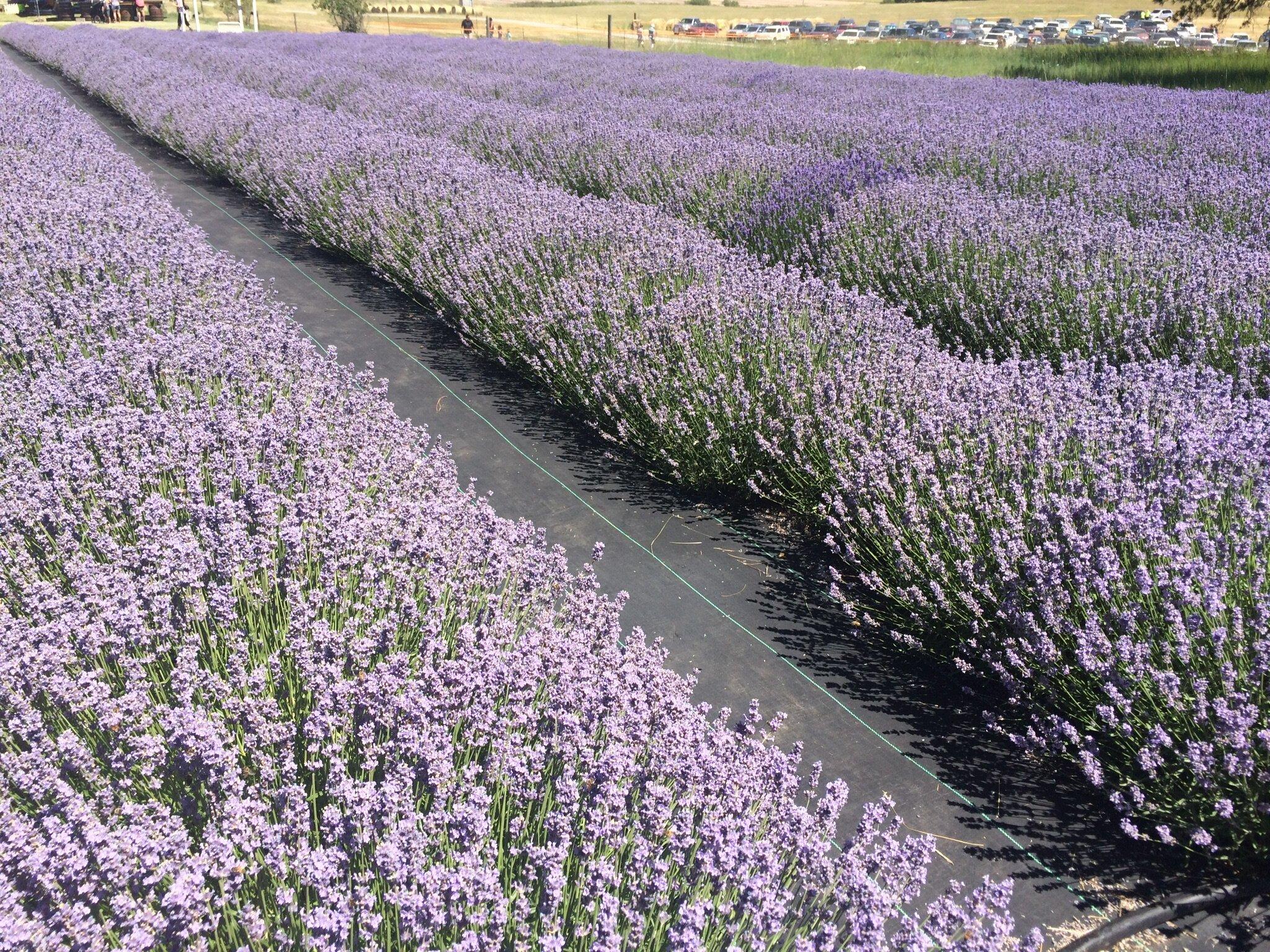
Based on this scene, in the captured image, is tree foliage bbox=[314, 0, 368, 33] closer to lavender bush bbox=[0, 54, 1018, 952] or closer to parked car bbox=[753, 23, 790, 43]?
parked car bbox=[753, 23, 790, 43]

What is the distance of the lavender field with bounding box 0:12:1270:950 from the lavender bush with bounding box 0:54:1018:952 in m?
0.01

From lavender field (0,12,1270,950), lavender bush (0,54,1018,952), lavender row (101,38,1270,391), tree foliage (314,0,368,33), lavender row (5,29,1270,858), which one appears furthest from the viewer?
tree foliage (314,0,368,33)

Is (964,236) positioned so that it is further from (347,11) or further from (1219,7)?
(347,11)

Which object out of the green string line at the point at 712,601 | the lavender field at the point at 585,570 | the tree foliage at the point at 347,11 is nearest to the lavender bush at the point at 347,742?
the lavender field at the point at 585,570

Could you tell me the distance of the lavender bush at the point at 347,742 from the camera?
135cm

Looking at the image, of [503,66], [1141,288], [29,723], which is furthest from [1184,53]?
[29,723]

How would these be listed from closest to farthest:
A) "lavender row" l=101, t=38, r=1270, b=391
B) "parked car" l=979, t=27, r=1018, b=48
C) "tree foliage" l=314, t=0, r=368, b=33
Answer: "lavender row" l=101, t=38, r=1270, b=391 → "tree foliage" l=314, t=0, r=368, b=33 → "parked car" l=979, t=27, r=1018, b=48

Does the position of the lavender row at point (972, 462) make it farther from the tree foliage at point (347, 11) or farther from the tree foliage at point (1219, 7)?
the tree foliage at point (347, 11)

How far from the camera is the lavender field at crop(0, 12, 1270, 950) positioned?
4.83 feet

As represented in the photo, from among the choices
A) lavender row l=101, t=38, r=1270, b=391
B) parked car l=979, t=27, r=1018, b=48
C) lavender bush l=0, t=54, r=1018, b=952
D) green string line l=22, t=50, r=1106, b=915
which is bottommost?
green string line l=22, t=50, r=1106, b=915

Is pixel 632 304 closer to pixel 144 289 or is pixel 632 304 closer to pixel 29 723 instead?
pixel 144 289

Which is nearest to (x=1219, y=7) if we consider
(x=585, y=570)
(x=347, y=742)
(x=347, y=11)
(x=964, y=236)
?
(x=964, y=236)

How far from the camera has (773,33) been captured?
4075 cm

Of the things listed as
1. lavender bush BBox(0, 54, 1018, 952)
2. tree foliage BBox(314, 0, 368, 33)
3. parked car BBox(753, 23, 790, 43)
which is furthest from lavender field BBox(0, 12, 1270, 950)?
parked car BBox(753, 23, 790, 43)
